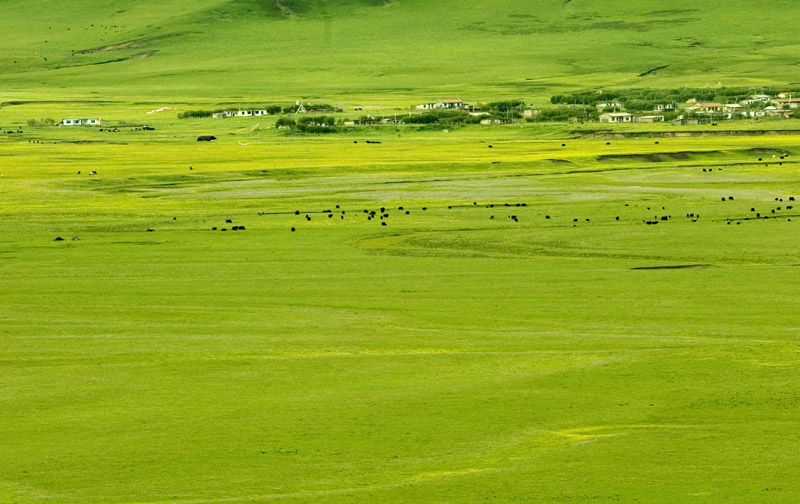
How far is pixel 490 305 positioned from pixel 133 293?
9496mm

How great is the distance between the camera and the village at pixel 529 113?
138750mm

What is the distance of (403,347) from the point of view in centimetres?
2934

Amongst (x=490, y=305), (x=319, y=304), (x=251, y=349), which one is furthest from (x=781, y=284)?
(x=251, y=349)

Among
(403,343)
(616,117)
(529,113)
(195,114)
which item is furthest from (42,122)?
(403,343)

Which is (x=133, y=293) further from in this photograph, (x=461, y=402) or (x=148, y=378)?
(x=461, y=402)

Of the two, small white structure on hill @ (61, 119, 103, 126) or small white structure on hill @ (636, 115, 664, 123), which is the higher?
small white structure on hill @ (61, 119, 103, 126)

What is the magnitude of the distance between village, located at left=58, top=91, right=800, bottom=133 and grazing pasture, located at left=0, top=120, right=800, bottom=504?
7265 centimetres

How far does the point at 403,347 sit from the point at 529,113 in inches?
4702

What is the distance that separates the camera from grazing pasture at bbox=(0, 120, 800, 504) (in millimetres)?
19938

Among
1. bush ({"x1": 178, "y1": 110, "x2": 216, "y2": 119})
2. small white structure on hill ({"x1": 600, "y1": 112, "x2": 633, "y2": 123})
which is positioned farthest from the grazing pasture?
bush ({"x1": 178, "y1": 110, "x2": 216, "y2": 119})

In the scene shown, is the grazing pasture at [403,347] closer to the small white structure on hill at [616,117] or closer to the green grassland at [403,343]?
the green grassland at [403,343]

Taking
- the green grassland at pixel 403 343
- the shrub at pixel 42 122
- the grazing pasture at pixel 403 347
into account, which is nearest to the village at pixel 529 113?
the shrub at pixel 42 122

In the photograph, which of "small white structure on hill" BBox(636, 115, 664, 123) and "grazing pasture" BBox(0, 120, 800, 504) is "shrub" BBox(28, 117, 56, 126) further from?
"grazing pasture" BBox(0, 120, 800, 504)

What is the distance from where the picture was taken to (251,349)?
29.1m
